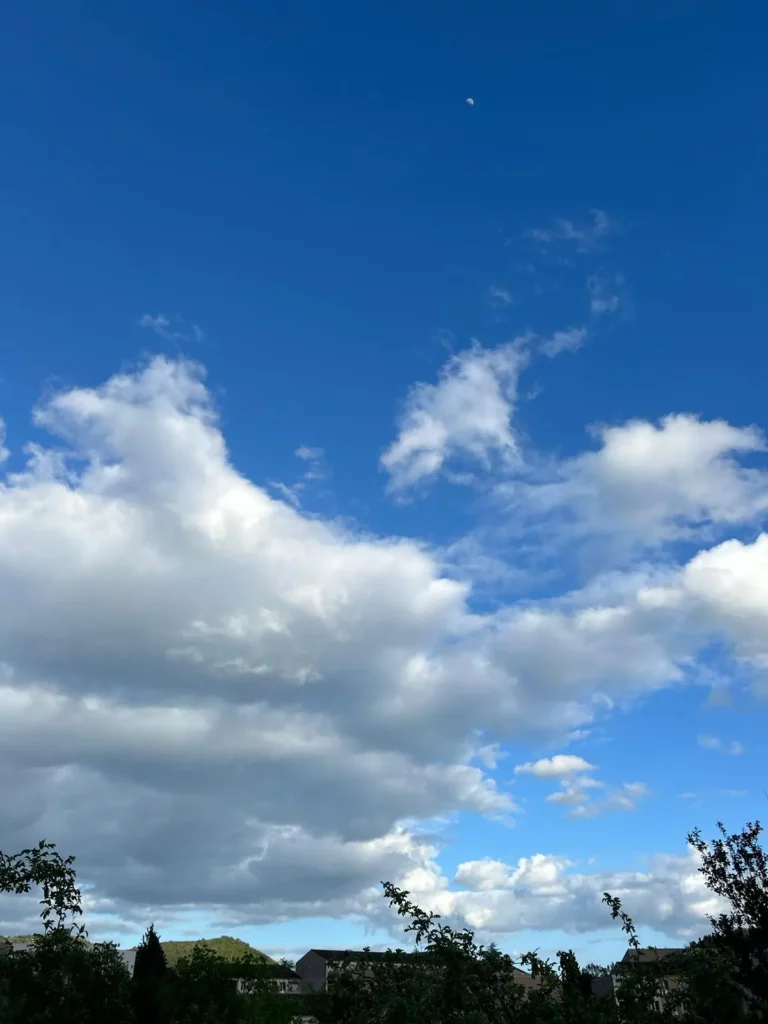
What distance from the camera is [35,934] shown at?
15930 millimetres

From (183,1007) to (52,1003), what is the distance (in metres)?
4.32

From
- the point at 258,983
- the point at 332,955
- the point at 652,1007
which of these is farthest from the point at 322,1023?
the point at 332,955

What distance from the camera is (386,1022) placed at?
521 inches

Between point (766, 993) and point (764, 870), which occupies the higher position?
point (764, 870)

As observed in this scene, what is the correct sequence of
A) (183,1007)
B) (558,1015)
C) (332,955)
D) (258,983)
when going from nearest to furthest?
1. (558,1015)
2. (183,1007)
3. (258,983)
4. (332,955)

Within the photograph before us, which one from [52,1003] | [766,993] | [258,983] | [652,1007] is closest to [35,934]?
[52,1003]

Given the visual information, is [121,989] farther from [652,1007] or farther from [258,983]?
[258,983]

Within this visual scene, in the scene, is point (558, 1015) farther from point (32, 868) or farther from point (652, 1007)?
point (32, 868)

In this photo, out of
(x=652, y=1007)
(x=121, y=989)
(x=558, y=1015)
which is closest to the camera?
(x=558, y=1015)

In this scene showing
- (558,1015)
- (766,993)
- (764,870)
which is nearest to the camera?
(558,1015)

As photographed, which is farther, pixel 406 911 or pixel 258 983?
pixel 258 983

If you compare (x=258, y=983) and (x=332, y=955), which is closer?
(x=258, y=983)

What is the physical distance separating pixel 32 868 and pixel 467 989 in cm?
710

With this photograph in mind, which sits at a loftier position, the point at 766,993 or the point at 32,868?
the point at 32,868
